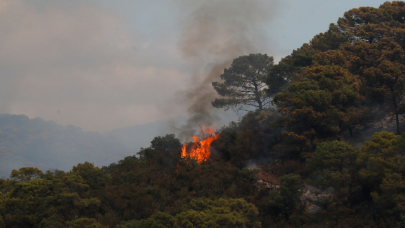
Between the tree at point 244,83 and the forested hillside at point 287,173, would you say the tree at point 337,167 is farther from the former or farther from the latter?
the tree at point 244,83

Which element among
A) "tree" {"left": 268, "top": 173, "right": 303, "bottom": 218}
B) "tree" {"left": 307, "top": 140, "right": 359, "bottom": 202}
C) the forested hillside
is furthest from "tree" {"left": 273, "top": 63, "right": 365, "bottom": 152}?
"tree" {"left": 268, "top": 173, "right": 303, "bottom": 218}

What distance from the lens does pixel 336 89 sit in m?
32.1

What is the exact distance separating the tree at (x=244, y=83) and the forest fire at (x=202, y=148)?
16.4m

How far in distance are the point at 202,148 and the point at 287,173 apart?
8.57 m

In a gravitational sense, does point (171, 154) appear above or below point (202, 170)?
above

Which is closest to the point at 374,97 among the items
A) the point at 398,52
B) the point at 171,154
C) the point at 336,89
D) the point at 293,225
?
the point at 336,89

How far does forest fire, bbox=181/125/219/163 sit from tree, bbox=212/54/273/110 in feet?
53.9

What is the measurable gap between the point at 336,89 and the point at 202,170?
14544 mm

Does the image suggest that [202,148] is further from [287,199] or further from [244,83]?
[244,83]

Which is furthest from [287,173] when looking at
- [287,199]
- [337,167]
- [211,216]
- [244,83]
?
[244,83]

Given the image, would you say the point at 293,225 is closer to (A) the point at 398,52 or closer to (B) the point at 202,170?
(B) the point at 202,170

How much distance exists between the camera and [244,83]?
54500 millimetres

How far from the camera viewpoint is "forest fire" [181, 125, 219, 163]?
32.6 metres

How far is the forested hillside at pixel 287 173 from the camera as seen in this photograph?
68.9ft
